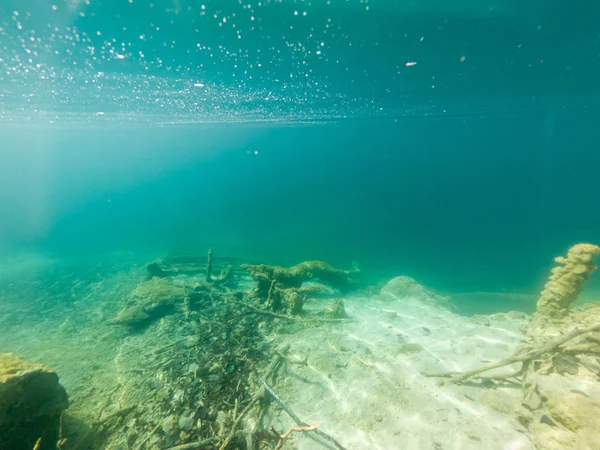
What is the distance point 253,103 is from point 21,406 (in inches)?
607

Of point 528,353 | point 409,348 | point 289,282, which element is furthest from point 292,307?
point 528,353

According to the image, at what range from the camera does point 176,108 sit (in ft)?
52.5

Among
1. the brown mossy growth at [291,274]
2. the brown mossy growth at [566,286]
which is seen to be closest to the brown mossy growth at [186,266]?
the brown mossy growth at [291,274]

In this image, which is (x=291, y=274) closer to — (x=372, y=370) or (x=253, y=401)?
(x=372, y=370)

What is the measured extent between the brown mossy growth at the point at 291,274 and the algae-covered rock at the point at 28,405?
5.56m

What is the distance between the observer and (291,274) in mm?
9328

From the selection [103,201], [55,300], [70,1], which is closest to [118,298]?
[55,300]

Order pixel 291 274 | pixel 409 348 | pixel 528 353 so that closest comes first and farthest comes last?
pixel 528 353
pixel 409 348
pixel 291 274

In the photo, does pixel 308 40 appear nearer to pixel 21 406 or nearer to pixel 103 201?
pixel 21 406

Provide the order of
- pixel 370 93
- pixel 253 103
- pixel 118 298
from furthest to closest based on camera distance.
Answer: pixel 253 103 < pixel 370 93 < pixel 118 298

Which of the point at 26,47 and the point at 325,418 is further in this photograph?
the point at 26,47

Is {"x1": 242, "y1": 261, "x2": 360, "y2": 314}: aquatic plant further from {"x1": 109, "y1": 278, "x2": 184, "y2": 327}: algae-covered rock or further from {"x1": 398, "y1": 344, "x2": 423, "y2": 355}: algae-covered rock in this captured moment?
{"x1": 398, "y1": 344, "x2": 423, "y2": 355}: algae-covered rock

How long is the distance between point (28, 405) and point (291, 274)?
697 cm

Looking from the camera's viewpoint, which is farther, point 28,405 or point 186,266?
point 186,266
